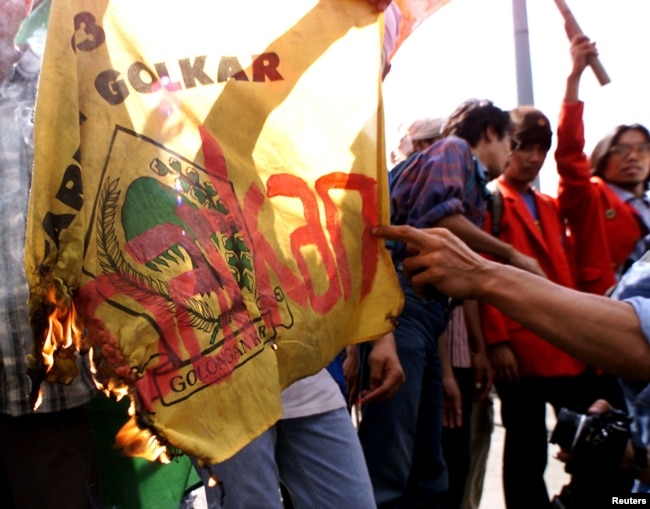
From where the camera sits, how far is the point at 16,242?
158 centimetres

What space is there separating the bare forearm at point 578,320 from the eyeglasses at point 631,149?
225 centimetres

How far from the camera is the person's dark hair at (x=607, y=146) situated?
3637 millimetres

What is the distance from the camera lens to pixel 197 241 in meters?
1.40

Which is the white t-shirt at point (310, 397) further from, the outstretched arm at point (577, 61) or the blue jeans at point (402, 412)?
the outstretched arm at point (577, 61)

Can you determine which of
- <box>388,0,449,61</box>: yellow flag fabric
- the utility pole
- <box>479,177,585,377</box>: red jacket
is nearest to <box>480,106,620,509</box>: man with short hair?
<box>479,177,585,377</box>: red jacket

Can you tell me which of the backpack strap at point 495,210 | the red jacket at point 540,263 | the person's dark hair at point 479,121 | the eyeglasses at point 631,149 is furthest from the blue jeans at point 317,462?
the eyeglasses at point 631,149

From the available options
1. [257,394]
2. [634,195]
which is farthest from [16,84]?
[634,195]

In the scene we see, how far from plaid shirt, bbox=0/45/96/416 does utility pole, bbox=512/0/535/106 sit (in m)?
4.69

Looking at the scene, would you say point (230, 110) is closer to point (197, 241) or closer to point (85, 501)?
point (197, 241)

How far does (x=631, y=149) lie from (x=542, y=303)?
91.2 inches

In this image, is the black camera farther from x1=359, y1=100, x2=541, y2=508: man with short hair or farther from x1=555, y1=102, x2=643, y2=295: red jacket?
x1=555, y1=102, x2=643, y2=295: red jacket

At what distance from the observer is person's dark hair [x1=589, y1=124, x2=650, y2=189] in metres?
3.64

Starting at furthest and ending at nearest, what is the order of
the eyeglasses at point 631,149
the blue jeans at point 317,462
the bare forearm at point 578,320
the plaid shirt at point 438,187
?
the eyeglasses at point 631,149 → the plaid shirt at point 438,187 → the blue jeans at point 317,462 → the bare forearm at point 578,320

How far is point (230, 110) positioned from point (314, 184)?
0.27m
